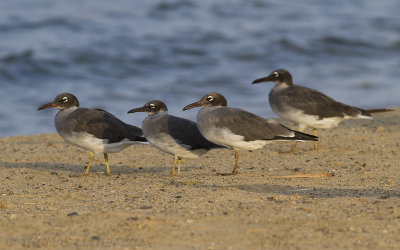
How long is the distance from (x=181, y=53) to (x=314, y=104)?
1219 cm

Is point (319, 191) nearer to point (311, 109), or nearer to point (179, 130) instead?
point (179, 130)

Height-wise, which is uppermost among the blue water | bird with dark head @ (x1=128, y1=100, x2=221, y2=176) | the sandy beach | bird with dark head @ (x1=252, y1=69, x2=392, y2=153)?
the blue water

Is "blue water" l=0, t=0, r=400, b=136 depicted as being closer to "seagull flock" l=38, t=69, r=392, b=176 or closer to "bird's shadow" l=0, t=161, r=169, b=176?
"bird's shadow" l=0, t=161, r=169, b=176

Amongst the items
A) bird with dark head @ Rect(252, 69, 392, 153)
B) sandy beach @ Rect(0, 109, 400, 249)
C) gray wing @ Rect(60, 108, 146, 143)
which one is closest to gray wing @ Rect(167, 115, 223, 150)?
sandy beach @ Rect(0, 109, 400, 249)

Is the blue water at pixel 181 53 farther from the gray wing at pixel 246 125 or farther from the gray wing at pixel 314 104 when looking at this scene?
the gray wing at pixel 246 125

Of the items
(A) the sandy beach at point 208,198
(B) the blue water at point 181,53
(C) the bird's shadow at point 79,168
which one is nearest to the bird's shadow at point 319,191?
(A) the sandy beach at point 208,198

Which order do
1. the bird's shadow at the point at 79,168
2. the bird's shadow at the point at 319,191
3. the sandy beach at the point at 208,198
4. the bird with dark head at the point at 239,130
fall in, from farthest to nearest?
1. the bird's shadow at the point at 79,168
2. the bird with dark head at the point at 239,130
3. the bird's shadow at the point at 319,191
4. the sandy beach at the point at 208,198

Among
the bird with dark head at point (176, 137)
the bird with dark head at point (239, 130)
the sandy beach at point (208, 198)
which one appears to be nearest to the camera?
the sandy beach at point (208, 198)

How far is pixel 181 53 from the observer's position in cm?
2314

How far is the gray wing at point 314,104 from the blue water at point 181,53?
5.23 meters

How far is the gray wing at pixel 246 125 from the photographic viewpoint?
916 centimetres

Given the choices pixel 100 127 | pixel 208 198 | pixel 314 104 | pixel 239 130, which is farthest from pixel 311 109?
pixel 208 198

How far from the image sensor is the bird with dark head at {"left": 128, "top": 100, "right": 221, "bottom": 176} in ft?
31.0

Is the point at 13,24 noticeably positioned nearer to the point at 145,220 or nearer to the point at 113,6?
the point at 113,6
